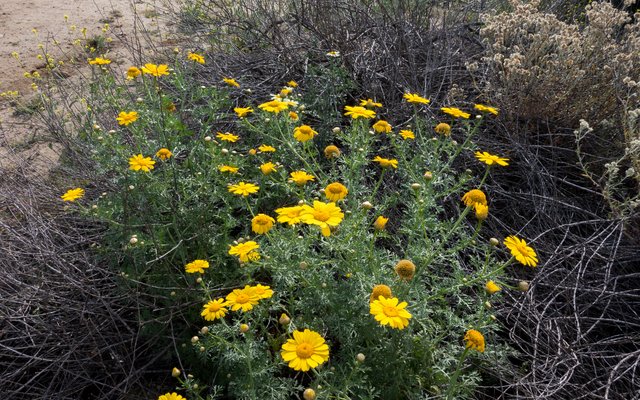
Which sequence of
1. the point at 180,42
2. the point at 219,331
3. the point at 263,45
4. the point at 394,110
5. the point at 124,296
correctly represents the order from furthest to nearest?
1. the point at 180,42
2. the point at 263,45
3. the point at 394,110
4. the point at 124,296
5. the point at 219,331

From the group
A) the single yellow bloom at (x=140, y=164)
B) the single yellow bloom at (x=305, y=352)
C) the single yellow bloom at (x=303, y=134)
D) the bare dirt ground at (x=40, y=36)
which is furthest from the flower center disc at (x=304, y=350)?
the bare dirt ground at (x=40, y=36)

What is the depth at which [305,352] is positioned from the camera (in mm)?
1416

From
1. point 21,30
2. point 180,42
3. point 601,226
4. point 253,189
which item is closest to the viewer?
point 253,189

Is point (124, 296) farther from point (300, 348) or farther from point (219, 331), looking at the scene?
point (300, 348)

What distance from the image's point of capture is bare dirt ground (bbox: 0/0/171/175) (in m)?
4.32

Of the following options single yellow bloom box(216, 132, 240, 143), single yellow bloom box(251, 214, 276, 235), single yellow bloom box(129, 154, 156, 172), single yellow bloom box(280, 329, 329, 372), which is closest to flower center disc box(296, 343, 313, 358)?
single yellow bloom box(280, 329, 329, 372)

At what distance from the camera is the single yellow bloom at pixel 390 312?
1.45 m

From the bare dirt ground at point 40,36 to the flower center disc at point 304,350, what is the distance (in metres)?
2.94

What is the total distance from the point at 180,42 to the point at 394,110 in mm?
3127

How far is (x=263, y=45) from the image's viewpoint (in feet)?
14.1

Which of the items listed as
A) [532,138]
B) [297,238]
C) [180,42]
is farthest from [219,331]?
[180,42]

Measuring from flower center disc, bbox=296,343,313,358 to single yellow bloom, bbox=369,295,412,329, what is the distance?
0.21 metres

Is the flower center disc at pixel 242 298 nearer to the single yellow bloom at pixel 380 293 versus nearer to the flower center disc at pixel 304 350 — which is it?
the flower center disc at pixel 304 350

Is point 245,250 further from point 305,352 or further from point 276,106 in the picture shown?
point 276,106
